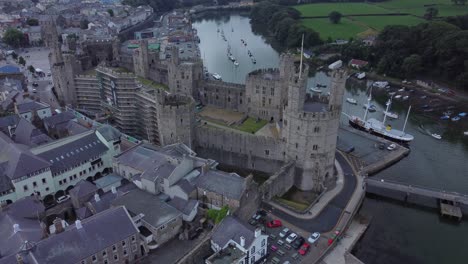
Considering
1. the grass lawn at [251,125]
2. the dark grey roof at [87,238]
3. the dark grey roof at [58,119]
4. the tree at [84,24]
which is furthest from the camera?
the tree at [84,24]

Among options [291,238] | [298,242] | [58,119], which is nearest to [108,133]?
[58,119]

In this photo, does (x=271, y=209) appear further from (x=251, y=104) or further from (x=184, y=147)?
(x=251, y=104)

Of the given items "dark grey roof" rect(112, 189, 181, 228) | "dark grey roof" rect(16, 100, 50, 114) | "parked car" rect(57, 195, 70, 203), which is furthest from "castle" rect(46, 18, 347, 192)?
"parked car" rect(57, 195, 70, 203)

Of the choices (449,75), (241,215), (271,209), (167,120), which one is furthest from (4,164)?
(449,75)

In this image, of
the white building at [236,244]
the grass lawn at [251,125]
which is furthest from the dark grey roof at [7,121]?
the white building at [236,244]

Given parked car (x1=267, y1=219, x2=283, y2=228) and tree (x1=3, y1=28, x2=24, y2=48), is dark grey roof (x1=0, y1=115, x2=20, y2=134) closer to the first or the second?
parked car (x1=267, y1=219, x2=283, y2=228)

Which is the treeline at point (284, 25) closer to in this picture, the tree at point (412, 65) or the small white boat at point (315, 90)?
the tree at point (412, 65)
